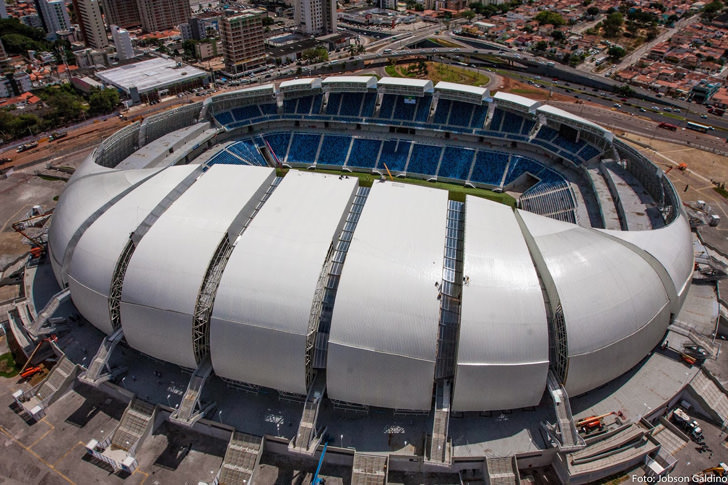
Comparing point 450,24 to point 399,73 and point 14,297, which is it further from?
point 14,297

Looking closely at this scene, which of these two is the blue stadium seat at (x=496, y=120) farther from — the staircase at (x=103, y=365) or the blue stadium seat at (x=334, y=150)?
the staircase at (x=103, y=365)

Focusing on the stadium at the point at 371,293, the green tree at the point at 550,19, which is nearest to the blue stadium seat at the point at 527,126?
the stadium at the point at 371,293

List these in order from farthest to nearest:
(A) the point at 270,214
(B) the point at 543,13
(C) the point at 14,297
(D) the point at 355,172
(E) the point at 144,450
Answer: (B) the point at 543,13 < (D) the point at 355,172 < (C) the point at 14,297 < (A) the point at 270,214 < (E) the point at 144,450

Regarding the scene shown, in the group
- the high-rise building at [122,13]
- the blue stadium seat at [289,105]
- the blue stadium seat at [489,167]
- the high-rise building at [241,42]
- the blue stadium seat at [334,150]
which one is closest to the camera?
the blue stadium seat at [489,167]

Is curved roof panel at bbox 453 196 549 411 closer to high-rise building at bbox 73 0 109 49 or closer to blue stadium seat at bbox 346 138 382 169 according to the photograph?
blue stadium seat at bbox 346 138 382 169

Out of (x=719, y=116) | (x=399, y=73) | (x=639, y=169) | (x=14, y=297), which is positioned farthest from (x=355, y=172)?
(x=719, y=116)

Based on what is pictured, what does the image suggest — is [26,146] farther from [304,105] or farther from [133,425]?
[133,425]

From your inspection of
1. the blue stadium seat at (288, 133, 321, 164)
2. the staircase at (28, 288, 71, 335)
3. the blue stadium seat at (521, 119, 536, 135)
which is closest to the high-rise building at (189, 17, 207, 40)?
the blue stadium seat at (288, 133, 321, 164)
